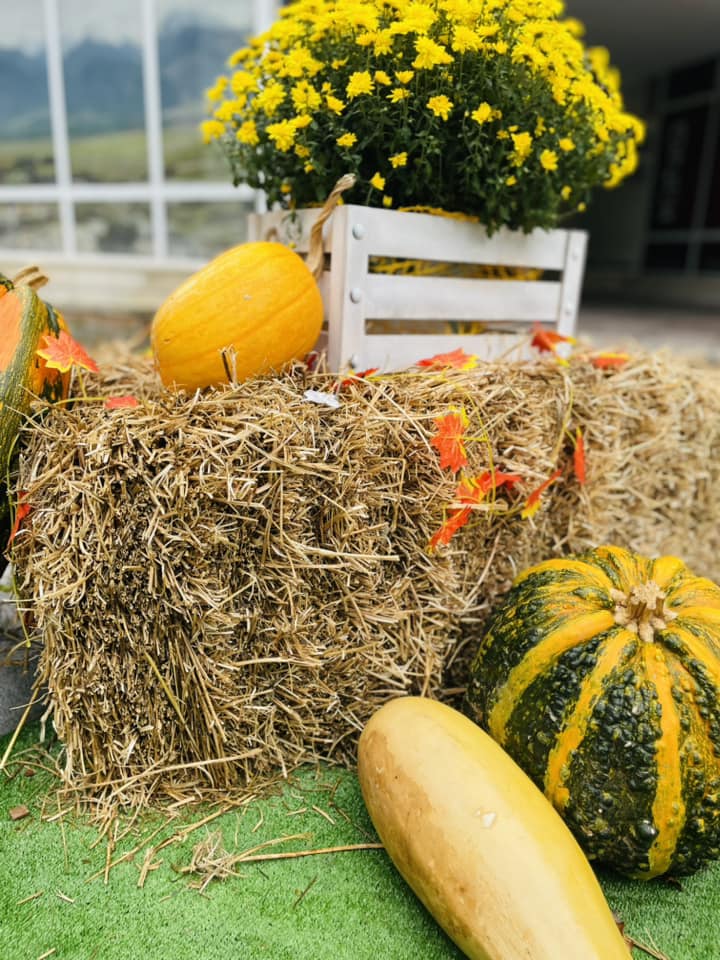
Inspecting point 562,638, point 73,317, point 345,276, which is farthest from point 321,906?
point 73,317

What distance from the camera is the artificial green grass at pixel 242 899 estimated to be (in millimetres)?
1332

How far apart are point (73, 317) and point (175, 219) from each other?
1.28m

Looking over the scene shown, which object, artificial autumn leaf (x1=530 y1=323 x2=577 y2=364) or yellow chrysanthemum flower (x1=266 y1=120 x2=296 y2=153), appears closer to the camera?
yellow chrysanthemum flower (x1=266 y1=120 x2=296 y2=153)

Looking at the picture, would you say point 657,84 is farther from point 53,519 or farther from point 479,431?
point 53,519

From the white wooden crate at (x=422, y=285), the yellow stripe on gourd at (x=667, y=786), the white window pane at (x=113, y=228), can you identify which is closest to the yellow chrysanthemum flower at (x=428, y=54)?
the white wooden crate at (x=422, y=285)

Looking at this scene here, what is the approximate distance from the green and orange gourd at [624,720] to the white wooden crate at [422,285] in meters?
0.91

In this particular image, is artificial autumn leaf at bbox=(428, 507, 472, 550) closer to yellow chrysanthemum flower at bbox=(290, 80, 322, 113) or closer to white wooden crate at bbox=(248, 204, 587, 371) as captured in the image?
white wooden crate at bbox=(248, 204, 587, 371)

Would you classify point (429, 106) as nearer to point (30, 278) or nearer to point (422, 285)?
point (422, 285)

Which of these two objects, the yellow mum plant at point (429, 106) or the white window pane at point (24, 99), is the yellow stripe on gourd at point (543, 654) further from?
the white window pane at point (24, 99)

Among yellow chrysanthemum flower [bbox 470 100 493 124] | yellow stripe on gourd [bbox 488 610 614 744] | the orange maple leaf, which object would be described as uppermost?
yellow chrysanthemum flower [bbox 470 100 493 124]

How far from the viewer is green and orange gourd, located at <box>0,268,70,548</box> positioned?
168cm

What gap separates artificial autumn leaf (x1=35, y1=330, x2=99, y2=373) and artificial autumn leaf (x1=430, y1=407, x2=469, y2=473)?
93cm

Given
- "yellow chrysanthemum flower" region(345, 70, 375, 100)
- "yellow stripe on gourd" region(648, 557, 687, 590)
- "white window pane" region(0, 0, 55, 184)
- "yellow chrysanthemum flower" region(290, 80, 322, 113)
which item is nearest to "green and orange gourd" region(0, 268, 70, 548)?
"yellow chrysanthemum flower" region(290, 80, 322, 113)

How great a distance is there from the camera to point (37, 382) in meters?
1.76
